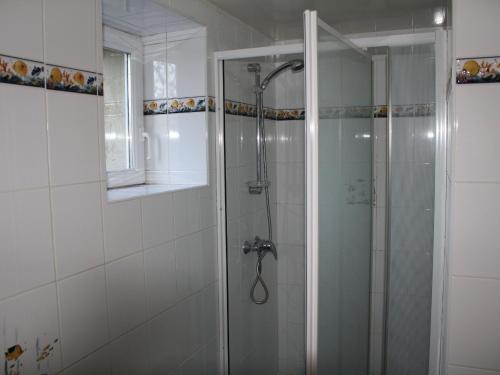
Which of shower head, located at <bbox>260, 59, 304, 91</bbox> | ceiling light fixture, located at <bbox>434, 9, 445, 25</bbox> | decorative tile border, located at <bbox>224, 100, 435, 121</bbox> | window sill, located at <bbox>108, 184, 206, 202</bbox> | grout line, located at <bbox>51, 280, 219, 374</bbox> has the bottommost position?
grout line, located at <bbox>51, 280, 219, 374</bbox>

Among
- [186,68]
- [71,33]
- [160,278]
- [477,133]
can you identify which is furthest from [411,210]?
[71,33]

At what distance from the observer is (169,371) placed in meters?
1.71

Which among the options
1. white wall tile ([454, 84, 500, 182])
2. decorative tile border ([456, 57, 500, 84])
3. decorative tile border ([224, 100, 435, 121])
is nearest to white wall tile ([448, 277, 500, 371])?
white wall tile ([454, 84, 500, 182])

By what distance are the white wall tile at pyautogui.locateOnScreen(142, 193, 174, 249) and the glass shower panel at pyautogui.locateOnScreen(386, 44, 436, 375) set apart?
100cm

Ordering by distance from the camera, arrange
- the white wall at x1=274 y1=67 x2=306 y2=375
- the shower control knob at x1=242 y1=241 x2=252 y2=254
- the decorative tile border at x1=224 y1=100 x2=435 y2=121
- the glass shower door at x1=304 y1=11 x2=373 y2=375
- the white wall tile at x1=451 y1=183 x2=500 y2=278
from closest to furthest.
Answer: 1. the white wall tile at x1=451 y1=183 x2=500 y2=278
2. the glass shower door at x1=304 y1=11 x2=373 y2=375
3. the decorative tile border at x1=224 y1=100 x2=435 y2=121
4. the shower control knob at x1=242 y1=241 x2=252 y2=254
5. the white wall at x1=274 y1=67 x2=306 y2=375

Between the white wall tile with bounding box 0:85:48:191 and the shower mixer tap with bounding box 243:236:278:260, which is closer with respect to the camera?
the white wall tile with bounding box 0:85:48:191

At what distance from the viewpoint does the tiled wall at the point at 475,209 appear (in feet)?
3.53

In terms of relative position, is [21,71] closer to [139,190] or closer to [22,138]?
[22,138]

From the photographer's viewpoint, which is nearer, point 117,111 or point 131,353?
point 131,353

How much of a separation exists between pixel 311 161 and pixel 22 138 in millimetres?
765

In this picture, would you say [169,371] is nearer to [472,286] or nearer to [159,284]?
[159,284]

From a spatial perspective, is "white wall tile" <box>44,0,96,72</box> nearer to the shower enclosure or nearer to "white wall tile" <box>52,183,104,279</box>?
"white wall tile" <box>52,183,104,279</box>

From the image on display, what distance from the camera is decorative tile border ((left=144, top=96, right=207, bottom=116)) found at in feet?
6.20

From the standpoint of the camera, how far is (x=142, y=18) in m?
1.71
